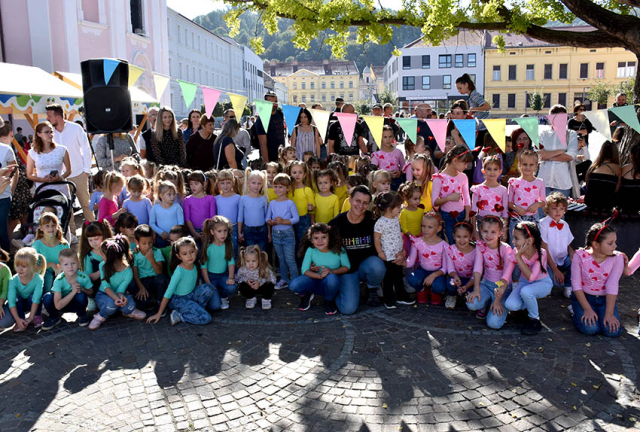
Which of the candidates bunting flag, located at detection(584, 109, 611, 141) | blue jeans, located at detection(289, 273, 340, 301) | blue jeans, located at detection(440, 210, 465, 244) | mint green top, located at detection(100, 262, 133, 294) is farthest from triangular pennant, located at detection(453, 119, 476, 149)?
mint green top, located at detection(100, 262, 133, 294)

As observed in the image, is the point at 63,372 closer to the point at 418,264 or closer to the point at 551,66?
the point at 418,264

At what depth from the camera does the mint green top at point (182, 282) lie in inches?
207

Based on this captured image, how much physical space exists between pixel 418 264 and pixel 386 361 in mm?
1750

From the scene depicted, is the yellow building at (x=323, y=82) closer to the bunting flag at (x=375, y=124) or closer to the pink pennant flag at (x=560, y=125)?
the bunting flag at (x=375, y=124)

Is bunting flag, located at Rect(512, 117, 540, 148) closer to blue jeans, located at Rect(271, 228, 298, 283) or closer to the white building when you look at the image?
blue jeans, located at Rect(271, 228, 298, 283)

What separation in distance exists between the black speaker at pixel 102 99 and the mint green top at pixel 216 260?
3.47 meters

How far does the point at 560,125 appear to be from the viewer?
700cm

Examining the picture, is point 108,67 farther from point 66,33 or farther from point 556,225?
point 66,33

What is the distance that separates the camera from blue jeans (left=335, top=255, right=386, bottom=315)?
542 centimetres

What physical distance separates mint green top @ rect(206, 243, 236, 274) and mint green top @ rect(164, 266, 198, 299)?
263mm

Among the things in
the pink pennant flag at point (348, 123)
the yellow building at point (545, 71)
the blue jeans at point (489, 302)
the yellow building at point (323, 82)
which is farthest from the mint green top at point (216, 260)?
the yellow building at point (323, 82)

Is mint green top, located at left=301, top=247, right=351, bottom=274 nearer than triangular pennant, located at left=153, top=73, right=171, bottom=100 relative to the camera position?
Yes

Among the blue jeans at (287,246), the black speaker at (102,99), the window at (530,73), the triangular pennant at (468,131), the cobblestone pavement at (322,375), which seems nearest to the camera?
the cobblestone pavement at (322,375)

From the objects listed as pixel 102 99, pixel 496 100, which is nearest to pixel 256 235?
pixel 102 99
